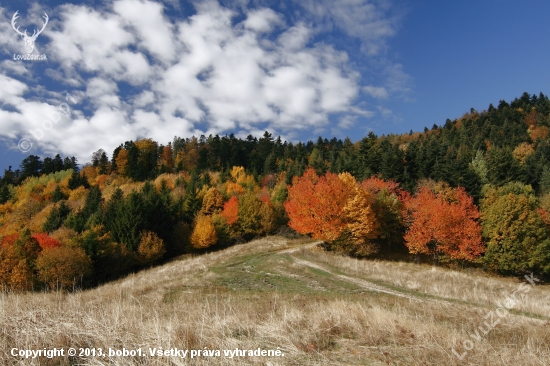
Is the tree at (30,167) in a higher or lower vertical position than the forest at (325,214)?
higher

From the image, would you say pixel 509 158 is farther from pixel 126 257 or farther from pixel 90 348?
pixel 90 348

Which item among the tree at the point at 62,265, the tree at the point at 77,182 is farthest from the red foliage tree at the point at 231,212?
the tree at the point at 77,182

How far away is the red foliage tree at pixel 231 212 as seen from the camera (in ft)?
177

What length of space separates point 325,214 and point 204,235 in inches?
785

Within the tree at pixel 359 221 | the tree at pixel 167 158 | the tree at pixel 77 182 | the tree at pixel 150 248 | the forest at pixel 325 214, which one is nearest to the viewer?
the forest at pixel 325 214

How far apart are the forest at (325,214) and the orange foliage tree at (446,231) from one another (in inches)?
6.2

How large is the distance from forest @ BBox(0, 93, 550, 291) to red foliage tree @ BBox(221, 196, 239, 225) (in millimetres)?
213

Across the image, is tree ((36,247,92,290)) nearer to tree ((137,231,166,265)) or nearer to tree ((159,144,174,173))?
tree ((137,231,166,265))

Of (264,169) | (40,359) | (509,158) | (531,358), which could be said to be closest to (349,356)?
(531,358)

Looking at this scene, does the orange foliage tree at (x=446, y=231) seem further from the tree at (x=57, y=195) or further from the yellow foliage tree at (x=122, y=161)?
the yellow foliage tree at (x=122, y=161)

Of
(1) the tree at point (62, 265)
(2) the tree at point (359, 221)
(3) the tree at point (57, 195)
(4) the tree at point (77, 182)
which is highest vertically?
(4) the tree at point (77, 182)

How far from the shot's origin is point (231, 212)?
179 ft

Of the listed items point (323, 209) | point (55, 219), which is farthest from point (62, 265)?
point (55, 219)

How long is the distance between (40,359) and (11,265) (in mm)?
38670
